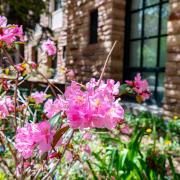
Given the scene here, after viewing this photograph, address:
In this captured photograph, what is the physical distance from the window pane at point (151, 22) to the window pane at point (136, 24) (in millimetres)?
171

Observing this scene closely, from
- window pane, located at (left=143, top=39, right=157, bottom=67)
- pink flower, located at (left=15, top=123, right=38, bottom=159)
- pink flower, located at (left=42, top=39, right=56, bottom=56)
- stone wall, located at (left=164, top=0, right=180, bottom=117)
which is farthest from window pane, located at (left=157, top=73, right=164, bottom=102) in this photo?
pink flower, located at (left=15, top=123, right=38, bottom=159)

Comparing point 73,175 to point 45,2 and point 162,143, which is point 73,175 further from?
point 45,2

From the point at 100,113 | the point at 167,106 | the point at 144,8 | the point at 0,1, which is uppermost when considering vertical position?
the point at 0,1

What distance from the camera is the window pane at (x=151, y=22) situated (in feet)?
18.2

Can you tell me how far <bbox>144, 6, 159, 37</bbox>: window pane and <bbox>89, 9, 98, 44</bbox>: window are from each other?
1.32 m

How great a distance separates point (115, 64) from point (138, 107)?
3.56 feet

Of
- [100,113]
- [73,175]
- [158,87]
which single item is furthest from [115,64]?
[100,113]

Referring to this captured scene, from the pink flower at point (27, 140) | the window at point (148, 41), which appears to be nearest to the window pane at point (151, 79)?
the window at point (148, 41)

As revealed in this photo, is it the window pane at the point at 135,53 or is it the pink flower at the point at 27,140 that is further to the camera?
the window pane at the point at 135,53

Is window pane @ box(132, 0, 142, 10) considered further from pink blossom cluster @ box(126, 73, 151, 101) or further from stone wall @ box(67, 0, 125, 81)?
pink blossom cluster @ box(126, 73, 151, 101)

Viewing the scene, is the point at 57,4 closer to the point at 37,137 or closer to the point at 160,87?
the point at 160,87

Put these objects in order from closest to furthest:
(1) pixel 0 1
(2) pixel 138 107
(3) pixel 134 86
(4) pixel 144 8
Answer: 1. (3) pixel 134 86
2. (2) pixel 138 107
3. (4) pixel 144 8
4. (1) pixel 0 1

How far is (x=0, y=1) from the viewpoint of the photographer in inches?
411

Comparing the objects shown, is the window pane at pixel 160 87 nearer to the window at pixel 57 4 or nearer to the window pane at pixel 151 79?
the window pane at pixel 151 79
